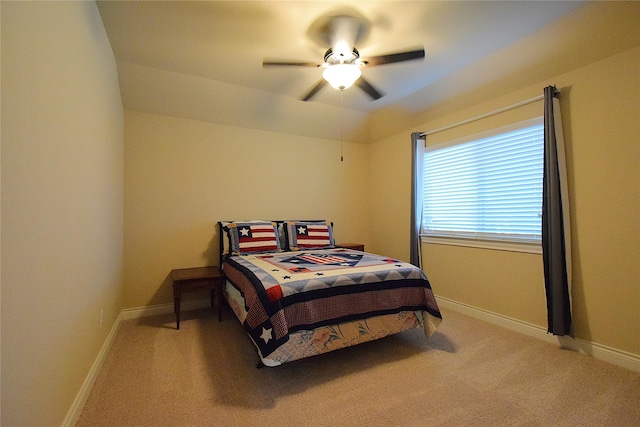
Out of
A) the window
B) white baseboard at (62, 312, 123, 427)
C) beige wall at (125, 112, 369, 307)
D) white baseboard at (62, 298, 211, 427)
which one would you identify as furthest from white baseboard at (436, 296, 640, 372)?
white baseboard at (62, 312, 123, 427)

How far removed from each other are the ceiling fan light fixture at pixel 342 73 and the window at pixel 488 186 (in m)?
1.76

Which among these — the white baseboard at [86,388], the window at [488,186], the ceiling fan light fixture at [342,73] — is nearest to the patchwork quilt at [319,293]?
the white baseboard at [86,388]

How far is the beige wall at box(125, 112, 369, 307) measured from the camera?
3.16 metres

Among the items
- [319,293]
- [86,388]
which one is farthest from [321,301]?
[86,388]

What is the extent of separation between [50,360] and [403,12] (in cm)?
288

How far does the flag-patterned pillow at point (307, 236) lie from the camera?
141 inches

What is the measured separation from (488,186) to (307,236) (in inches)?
85.2

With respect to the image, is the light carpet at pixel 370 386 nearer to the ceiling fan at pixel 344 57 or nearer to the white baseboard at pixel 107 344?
the white baseboard at pixel 107 344

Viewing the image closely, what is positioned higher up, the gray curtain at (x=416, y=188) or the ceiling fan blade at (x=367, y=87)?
the ceiling fan blade at (x=367, y=87)

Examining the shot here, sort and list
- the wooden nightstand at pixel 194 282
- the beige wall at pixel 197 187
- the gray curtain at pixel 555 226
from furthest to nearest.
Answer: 1. the beige wall at pixel 197 187
2. the wooden nightstand at pixel 194 282
3. the gray curtain at pixel 555 226

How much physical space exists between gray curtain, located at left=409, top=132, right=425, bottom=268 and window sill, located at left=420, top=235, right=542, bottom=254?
0.52ft

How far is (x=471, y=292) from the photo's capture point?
315 cm

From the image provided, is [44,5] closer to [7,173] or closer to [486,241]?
[7,173]

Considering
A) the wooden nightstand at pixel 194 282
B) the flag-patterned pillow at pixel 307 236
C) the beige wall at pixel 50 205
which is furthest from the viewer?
the flag-patterned pillow at pixel 307 236
